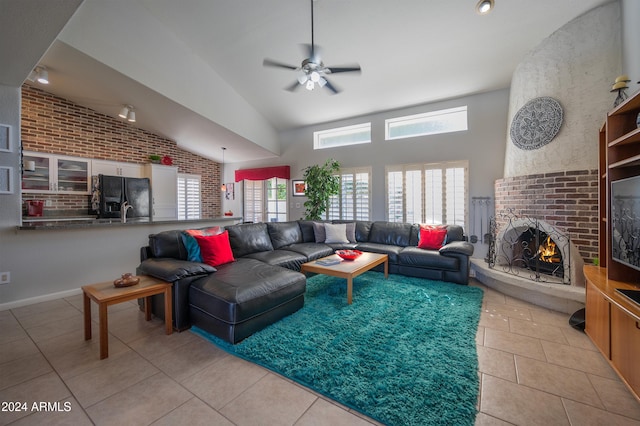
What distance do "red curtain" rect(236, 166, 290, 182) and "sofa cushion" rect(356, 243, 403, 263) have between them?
296 cm

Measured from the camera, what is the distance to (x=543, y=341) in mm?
2188

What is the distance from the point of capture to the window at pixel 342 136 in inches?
225

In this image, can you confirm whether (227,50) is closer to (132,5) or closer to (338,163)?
(132,5)

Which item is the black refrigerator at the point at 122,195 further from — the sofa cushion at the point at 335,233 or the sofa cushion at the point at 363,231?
the sofa cushion at the point at 363,231

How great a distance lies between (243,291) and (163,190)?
5017mm

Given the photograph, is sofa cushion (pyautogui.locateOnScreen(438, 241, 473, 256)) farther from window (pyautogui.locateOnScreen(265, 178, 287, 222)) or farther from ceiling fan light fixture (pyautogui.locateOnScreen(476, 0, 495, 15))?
window (pyautogui.locateOnScreen(265, 178, 287, 222))

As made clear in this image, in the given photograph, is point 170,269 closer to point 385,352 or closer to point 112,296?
point 112,296

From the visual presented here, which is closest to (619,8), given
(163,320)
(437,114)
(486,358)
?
(437,114)

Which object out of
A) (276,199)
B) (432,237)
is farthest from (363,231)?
(276,199)

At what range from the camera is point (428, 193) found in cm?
489

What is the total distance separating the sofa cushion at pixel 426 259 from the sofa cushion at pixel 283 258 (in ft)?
5.23

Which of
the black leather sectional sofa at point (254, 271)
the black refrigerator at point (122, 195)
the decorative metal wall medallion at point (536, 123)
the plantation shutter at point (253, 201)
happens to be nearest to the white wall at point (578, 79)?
the decorative metal wall medallion at point (536, 123)

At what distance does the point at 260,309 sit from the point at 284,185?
4.79 metres

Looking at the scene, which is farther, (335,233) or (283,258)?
(335,233)
